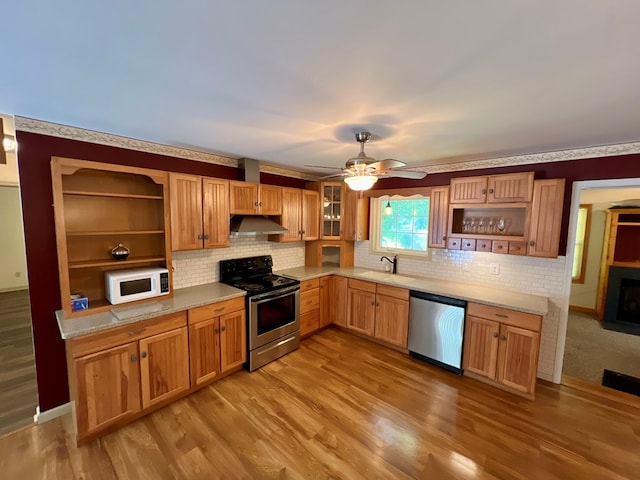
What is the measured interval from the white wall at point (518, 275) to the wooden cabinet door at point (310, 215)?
1611 mm

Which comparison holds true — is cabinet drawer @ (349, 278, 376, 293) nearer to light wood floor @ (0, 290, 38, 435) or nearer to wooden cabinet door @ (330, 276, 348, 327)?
wooden cabinet door @ (330, 276, 348, 327)

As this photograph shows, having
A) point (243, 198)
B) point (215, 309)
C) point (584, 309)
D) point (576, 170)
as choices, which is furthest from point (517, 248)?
point (584, 309)

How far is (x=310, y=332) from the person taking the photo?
3.97m

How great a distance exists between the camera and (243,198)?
3.34m

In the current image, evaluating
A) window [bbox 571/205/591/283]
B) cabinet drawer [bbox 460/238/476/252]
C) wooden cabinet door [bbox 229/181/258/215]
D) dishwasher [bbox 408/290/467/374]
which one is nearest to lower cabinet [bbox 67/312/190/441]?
wooden cabinet door [bbox 229/181/258/215]

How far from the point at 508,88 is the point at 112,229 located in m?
3.40

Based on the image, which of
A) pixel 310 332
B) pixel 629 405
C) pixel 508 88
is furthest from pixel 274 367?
pixel 629 405

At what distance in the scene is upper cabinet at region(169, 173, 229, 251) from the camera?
2.80 meters

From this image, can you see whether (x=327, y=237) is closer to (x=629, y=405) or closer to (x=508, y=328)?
(x=508, y=328)

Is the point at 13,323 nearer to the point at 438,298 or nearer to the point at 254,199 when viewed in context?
the point at 254,199

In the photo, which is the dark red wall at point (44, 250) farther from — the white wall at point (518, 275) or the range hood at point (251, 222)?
the white wall at point (518, 275)

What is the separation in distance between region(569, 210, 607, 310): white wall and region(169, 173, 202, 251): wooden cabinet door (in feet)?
22.5

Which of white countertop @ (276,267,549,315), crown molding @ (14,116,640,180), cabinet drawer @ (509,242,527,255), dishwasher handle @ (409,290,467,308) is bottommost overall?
dishwasher handle @ (409,290,467,308)

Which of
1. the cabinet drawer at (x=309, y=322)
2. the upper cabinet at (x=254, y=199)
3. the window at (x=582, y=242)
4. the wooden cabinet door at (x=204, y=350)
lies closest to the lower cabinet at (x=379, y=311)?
the cabinet drawer at (x=309, y=322)
